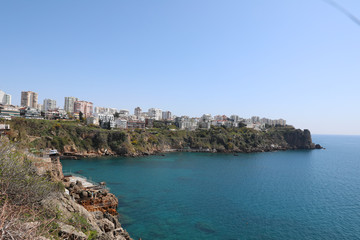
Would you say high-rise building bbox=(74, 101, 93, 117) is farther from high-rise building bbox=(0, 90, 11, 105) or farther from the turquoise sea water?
the turquoise sea water

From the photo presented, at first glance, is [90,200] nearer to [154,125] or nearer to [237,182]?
[237,182]

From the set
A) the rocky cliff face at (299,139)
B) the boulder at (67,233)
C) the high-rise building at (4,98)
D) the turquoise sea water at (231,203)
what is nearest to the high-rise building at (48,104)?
the high-rise building at (4,98)

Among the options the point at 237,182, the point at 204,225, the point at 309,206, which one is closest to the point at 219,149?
the point at 237,182

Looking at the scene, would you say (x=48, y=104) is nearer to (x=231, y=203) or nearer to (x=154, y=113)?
(x=154, y=113)

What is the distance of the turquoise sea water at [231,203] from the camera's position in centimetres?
1880

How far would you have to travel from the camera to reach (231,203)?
2573 cm

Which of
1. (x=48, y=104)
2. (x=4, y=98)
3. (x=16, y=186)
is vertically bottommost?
(x=16, y=186)

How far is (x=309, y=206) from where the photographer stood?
2570 centimetres

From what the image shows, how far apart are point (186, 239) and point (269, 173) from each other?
32.8 m

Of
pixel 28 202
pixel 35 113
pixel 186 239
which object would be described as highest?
pixel 35 113

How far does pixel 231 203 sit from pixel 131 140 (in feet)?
155

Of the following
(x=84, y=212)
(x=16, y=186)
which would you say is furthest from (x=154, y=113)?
(x=16, y=186)

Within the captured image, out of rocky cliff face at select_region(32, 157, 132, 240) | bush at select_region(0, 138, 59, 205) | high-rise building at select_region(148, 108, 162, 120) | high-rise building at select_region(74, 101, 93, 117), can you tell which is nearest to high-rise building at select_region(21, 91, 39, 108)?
high-rise building at select_region(74, 101, 93, 117)

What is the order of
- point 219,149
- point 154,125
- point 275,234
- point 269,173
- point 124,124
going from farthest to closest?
point 154,125, point 124,124, point 219,149, point 269,173, point 275,234
